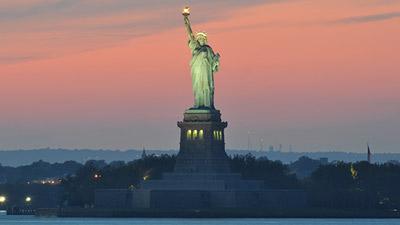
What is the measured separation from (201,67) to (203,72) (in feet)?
1.65

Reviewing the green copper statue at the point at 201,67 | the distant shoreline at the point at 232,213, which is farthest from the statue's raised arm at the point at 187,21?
the distant shoreline at the point at 232,213

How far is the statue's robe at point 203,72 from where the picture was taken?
179250 mm

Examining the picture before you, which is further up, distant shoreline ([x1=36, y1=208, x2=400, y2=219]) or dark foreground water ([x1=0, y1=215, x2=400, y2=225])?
distant shoreline ([x1=36, y1=208, x2=400, y2=219])

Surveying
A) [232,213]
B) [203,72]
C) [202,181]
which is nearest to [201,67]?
[203,72]

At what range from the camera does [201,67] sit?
179500 mm

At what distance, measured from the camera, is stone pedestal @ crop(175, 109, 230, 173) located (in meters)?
179

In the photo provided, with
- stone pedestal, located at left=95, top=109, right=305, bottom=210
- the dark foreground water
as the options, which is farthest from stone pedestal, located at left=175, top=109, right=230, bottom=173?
the dark foreground water

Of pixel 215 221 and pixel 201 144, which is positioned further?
pixel 201 144

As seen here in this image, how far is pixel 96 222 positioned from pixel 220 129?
13.5m

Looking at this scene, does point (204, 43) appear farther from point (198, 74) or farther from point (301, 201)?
point (301, 201)

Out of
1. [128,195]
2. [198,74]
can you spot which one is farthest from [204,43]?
[128,195]

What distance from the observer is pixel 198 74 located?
180m

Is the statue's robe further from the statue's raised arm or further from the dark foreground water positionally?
the dark foreground water

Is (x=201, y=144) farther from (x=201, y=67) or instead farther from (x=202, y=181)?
(x=201, y=67)
